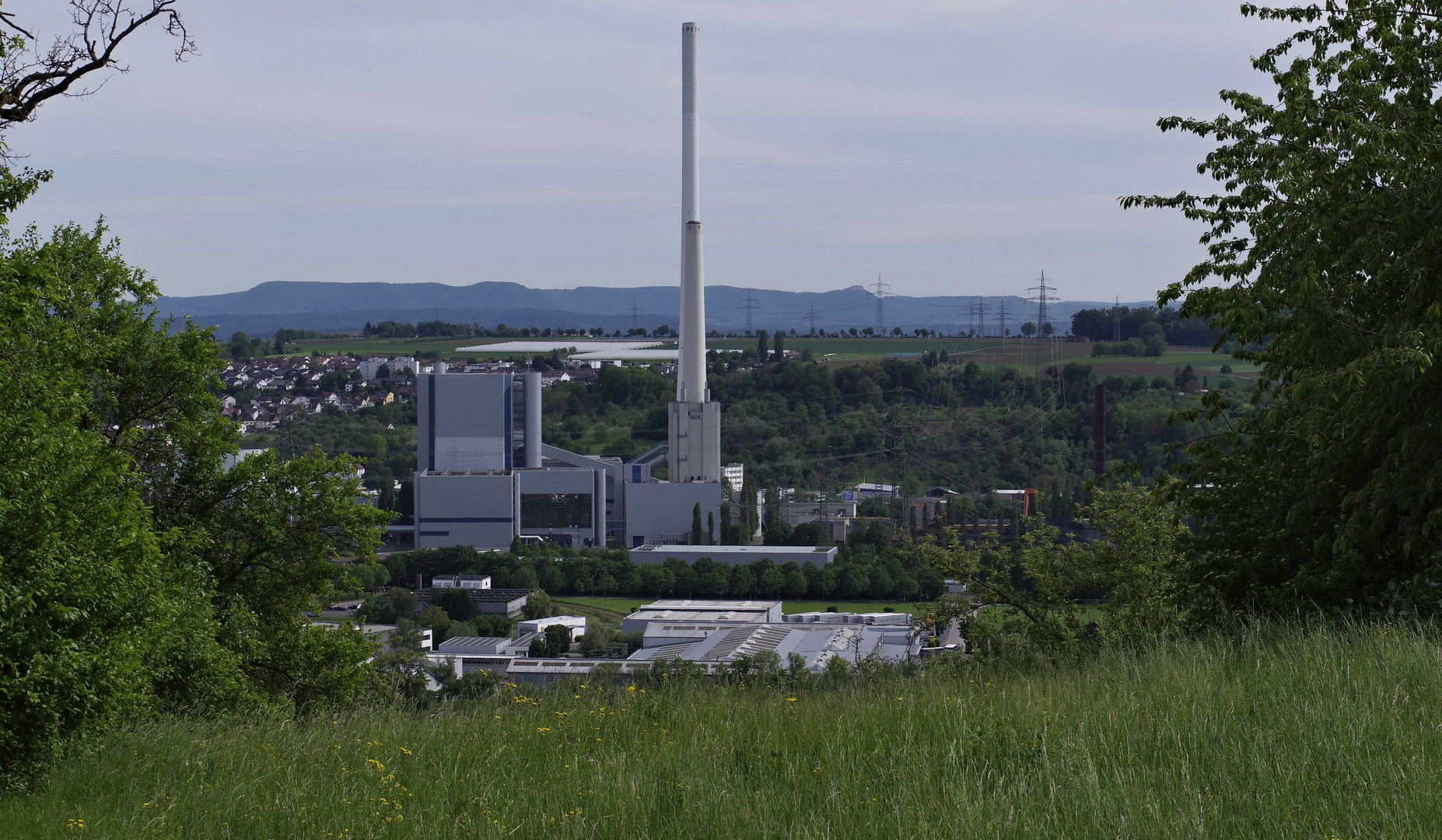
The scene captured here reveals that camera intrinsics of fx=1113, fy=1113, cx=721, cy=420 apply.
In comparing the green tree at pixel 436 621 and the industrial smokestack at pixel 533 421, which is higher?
the industrial smokestack at pixel 533 421

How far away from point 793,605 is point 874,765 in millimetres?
33699

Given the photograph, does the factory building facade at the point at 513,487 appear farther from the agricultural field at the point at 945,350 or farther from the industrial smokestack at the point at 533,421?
the agricultural field at the point at 945,350

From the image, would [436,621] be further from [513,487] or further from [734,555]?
[513,487]

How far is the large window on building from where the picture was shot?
170 ft

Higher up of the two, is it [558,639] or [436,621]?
[558,639]

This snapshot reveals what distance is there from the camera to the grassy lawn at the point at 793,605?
3581 cm

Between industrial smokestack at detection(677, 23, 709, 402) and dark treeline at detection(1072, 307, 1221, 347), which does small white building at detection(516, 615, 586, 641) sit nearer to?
industrial smokestack at detection(677, 23, 709, 402)

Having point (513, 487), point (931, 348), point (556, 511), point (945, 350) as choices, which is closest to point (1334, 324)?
point (513, 487)

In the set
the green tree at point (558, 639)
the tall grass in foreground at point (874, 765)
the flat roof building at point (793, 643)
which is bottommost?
the green tree at point (558, 639)

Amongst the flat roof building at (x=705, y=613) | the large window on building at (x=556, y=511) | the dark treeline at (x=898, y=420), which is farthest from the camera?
the dark treeline at (x=898, y=420)

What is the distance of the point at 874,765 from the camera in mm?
4125

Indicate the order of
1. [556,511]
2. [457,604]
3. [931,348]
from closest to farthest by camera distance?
[457,604], [556,511], [931,348]

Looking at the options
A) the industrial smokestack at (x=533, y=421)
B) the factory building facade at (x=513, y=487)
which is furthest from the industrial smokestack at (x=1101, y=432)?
the industrial smokestack at (x=533, y=421)

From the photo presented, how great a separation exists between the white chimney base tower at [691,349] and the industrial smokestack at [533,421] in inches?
267
